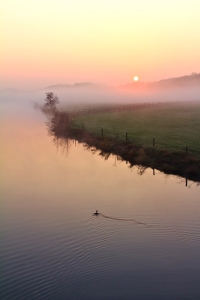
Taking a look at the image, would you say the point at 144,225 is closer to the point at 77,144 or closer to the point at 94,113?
the point at 77,144

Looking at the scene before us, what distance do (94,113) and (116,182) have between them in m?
54.7

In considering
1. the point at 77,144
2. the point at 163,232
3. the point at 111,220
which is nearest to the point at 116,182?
the point at 111,220

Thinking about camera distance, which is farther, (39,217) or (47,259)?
(39,217)

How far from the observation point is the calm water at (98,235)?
13.0 m

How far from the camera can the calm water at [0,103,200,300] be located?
13.0 metres

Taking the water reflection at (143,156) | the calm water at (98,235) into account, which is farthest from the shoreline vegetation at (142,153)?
the calm water at (98,235)

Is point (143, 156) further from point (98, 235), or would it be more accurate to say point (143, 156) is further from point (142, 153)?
point (98, 235)

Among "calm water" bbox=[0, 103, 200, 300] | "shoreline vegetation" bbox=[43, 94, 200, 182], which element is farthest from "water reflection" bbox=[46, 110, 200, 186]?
"calm water" bbox=[0, 103, 200, 300]

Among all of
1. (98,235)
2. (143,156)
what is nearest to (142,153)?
Answer: (143,156)

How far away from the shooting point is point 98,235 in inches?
671

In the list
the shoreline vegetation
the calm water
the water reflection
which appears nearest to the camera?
the calm water

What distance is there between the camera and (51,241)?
16.2m

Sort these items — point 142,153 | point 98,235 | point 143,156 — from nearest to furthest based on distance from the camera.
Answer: point 98,235
point 143,156
point 142,153

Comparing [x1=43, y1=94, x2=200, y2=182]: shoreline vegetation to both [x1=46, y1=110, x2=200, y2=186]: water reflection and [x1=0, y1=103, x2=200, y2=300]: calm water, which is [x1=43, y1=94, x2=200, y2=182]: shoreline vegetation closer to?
[x1=46, y1=110, x2=200, y2=186]: water reflection
